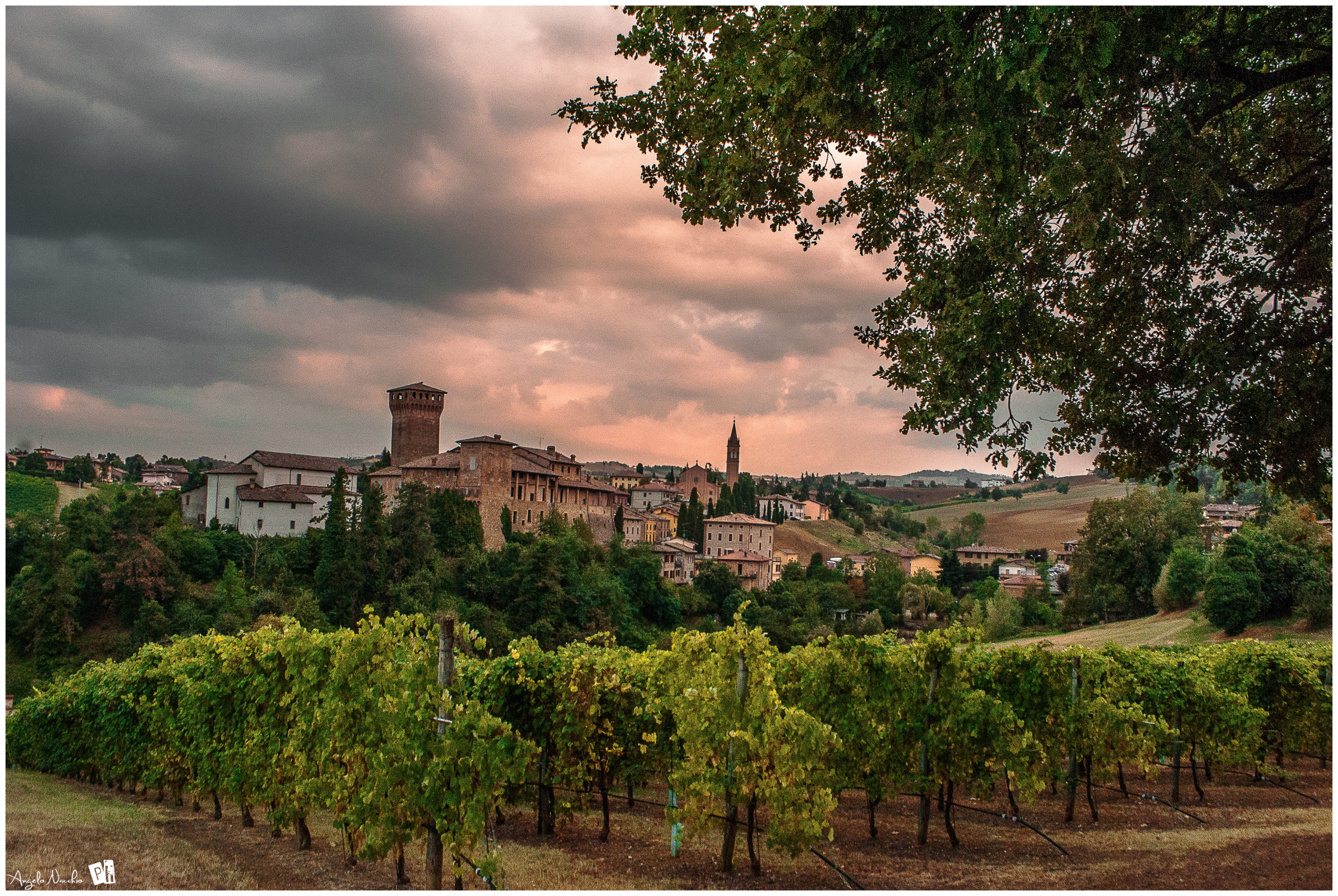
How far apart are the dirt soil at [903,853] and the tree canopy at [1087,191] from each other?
3.63 meters

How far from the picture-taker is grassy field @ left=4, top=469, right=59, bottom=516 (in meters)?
55.9

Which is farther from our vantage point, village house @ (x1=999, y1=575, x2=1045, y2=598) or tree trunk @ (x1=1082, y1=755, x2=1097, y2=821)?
village house @ (x1=999, y1=575, x2=1045, y2=598)

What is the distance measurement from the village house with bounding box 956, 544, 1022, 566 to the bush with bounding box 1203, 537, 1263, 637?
53128 millimetres

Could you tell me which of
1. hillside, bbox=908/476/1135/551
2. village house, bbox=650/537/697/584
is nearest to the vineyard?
village house, bbox=650/537/697/584

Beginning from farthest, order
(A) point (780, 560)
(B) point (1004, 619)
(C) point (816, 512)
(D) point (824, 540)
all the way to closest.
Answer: (C) point (816, 512) → (D) point (824, 540) → (A) point (780, 560) → (B) point (1004, 619)

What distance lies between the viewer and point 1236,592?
32.3 metres

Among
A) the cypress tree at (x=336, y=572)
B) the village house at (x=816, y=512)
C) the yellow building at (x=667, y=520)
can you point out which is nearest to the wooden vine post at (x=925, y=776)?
the cypress tree at (x=336, y=572)

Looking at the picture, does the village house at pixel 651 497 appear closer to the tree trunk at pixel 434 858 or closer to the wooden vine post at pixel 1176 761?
the wooden vine post at pixel 1176 761

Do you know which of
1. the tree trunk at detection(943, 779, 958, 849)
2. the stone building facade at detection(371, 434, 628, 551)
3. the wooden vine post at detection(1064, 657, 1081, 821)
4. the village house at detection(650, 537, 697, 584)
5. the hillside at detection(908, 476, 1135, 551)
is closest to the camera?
the tree trunk at detection(943, 779, 958, 849)

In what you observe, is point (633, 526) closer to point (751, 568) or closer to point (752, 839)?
point (751, 568)

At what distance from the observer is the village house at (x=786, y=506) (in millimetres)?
115125

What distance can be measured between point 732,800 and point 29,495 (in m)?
69.2

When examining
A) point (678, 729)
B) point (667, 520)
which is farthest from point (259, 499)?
point (678, 729)

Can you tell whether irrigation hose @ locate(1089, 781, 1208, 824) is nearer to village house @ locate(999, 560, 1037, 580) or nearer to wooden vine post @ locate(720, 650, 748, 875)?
wooden vine post @ locate(720, 650, 748, 875)
